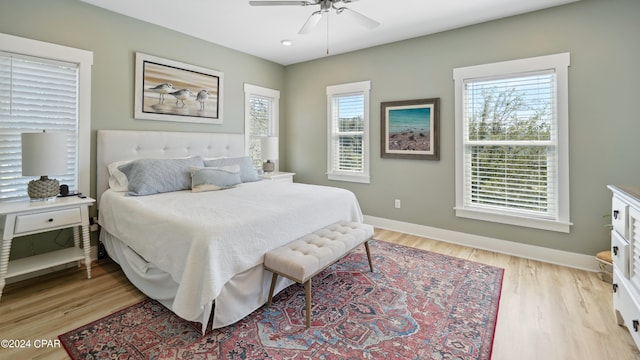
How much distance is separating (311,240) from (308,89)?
11.0ft

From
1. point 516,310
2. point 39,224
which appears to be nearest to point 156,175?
point 39,224

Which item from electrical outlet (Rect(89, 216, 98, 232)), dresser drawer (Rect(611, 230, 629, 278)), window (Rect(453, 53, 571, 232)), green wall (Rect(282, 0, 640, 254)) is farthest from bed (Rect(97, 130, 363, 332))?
dresser drawer (Rect(611, 230, 629, 278))

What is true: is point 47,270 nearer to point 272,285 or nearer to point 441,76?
point 272,285

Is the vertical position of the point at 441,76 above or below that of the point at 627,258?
above

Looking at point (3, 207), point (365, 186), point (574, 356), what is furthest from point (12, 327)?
point (365, 186)

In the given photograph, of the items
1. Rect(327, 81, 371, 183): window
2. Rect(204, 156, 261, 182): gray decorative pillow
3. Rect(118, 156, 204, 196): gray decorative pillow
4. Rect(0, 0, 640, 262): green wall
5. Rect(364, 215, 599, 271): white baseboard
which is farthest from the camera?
Rect(327, 81, 371, 183): window

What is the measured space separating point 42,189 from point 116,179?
23.4 inches

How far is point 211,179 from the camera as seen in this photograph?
126 inches

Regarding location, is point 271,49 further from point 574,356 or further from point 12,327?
point 574,356

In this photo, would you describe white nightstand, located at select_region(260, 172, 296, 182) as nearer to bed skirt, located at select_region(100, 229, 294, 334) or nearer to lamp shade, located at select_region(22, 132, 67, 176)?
bed skirt, located at select_region(100, 229, 294, 334)

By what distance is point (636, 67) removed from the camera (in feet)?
8.85

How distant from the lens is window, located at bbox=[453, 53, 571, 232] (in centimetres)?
306

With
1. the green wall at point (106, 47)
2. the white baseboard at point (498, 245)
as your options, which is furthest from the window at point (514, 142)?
the green wall at point (106, 47)

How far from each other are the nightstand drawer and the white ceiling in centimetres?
211
